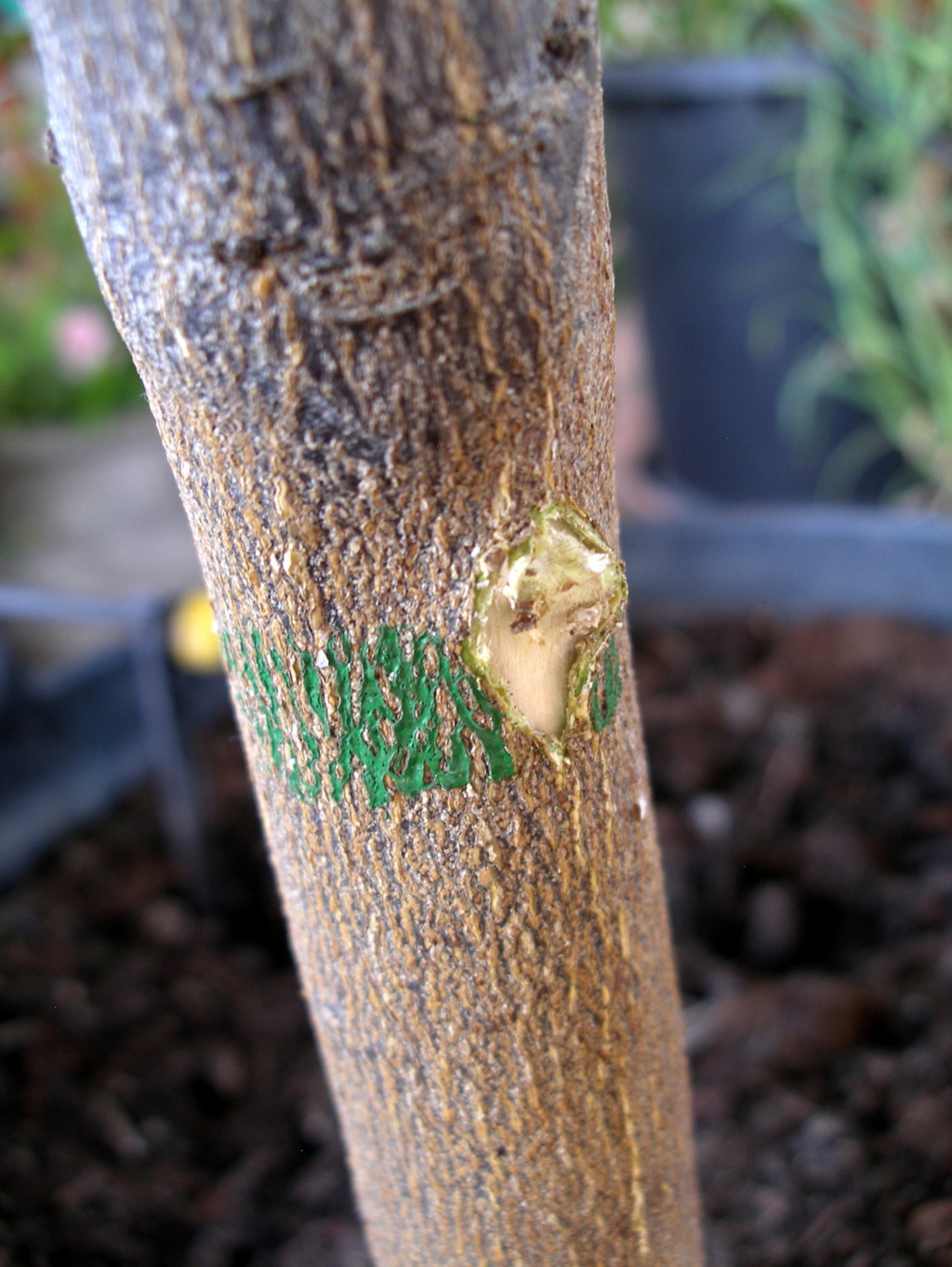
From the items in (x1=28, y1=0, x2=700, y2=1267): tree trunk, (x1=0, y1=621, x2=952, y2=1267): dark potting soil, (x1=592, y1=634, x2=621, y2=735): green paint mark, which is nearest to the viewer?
(x1=28, y1=0, x2=700, y2=1267): tree trunk

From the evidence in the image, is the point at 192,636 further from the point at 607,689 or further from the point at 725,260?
the point at 725,260

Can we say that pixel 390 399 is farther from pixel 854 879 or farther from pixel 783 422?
pixel 783 422

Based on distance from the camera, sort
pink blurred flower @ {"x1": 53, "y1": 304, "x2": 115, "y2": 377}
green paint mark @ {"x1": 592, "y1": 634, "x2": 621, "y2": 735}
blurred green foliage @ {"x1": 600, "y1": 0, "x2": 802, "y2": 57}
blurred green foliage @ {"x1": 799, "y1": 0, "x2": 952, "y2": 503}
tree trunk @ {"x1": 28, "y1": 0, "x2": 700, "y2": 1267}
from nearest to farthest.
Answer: tree trunk @ {"x1": 28, "y1": 0, "x2": 700, "y2": 1267} → green paint mark @ {"x1": 592, "y1": 634, "x2": 621, "y2": 735} → blurred green foliage @ {"x1": 799, "y1": 0, "x2": 952, "y2": 503} → blurred green foliage @ {"x1": 600, "y1": 0, "x2": 802, "y2": 57} → pink blurred flower @ {"x1": 53, "y1": 304, "x2": 115, "y2": 377}

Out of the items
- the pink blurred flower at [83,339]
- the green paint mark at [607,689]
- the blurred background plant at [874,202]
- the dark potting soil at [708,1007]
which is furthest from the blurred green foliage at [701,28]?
the green paint mark at [607,689]

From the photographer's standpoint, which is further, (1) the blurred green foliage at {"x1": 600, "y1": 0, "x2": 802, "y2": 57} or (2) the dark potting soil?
(1) the blurred green foliage at {"x1": 600, "y1": 0, "x2": 802, "y2": 57}

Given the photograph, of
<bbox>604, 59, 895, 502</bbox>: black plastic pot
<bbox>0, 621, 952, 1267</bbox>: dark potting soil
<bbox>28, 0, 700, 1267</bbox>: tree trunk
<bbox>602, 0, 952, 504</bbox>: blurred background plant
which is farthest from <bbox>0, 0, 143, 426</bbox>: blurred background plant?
<bbox>28, 0, 700, 1267</bbox>: tree trunk

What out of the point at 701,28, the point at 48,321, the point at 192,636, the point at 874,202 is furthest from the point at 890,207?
the point at 48,321

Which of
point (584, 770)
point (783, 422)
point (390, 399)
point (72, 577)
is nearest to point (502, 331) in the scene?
point (390, 399)

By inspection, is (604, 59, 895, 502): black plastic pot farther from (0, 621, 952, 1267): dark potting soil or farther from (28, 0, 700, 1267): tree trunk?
(28, 0, 700, 1267): tree trunk
